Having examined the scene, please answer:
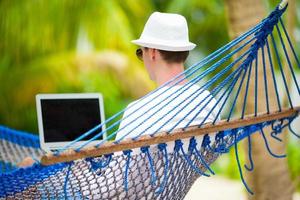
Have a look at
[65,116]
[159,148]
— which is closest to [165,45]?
[159,148]

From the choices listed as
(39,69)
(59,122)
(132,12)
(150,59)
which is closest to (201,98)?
(150,59)

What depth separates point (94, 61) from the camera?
8391mm

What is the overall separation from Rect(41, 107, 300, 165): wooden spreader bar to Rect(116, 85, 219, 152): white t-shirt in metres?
0.03

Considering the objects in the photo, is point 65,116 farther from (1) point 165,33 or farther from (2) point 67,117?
(1) point 165,33

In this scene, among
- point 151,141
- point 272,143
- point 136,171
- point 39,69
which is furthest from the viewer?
point 39,69

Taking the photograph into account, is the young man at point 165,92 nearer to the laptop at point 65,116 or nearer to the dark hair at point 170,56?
the dark hair at point 170,56

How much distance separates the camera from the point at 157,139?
7.36 feet

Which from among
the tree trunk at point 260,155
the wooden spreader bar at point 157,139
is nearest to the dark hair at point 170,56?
the wooden spreader bar at point 157,139

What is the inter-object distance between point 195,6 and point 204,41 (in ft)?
3.05

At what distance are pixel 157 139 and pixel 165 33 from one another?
0.45 meters

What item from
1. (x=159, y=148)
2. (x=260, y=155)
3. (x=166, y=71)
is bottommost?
(x=260, y=155)

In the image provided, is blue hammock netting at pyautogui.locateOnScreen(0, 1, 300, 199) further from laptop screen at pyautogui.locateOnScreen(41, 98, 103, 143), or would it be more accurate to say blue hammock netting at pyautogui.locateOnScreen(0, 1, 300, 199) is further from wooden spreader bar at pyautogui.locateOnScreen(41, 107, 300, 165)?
laptop screen at pyautogui.locateOnScreen(41, 98, 103, 143)

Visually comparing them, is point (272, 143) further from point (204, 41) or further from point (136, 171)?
point (204, 41)

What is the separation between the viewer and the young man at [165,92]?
2311mm
